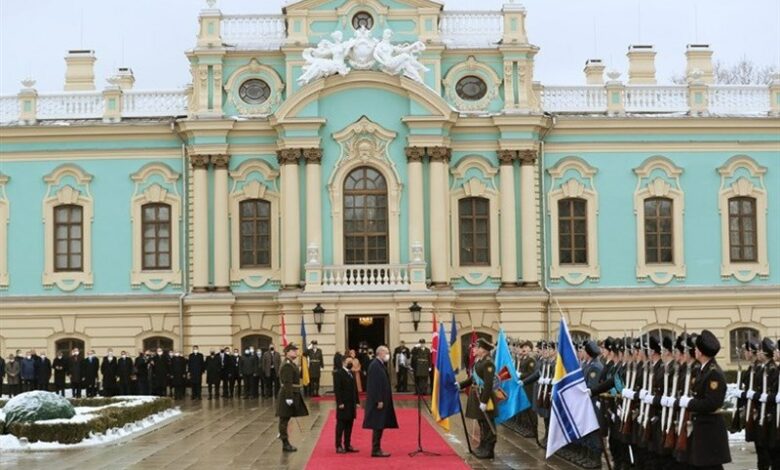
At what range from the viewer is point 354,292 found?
38.0 meters

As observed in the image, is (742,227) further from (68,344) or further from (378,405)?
(378,405)

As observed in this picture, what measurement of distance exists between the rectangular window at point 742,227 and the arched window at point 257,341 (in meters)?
14.1

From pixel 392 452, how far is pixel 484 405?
6.32 feet

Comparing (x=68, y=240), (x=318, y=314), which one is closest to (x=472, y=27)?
(x=318, y=314)

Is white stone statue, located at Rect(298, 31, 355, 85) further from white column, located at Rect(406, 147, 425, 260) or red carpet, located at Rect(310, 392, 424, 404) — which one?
red carpet, located at Rect(310, 392, 424, 404)

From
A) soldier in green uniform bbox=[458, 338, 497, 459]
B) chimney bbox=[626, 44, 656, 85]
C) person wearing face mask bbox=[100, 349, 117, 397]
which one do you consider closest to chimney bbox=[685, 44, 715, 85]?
chimney bbox=[626, 44, 656, 85]

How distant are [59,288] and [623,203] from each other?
17.0 m

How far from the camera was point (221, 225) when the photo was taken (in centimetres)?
3969

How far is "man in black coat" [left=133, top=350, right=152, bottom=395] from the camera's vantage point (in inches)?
1410

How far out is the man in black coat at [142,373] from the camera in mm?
35812

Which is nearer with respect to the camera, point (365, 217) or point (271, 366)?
point (271, 366)

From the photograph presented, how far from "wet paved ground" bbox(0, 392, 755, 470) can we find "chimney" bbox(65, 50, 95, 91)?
1864 cm

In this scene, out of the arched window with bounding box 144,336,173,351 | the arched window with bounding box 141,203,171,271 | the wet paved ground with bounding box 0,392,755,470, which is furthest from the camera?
the arched window with bounding box 141,203,171,271

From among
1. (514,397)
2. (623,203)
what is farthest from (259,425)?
(623,203)
